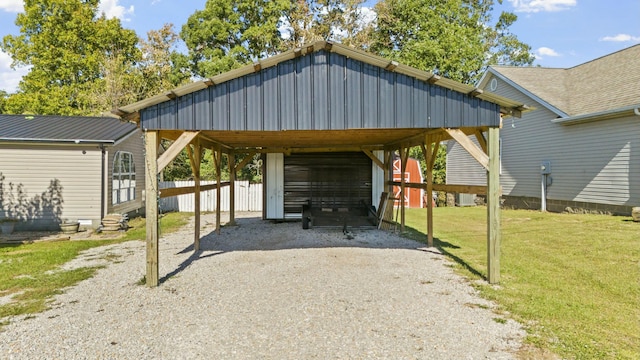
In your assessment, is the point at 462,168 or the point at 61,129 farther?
the point at 462,168

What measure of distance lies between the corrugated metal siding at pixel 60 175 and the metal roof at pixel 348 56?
724 centimetres

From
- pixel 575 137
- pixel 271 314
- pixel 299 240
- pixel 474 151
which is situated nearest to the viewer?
pixel 271 314

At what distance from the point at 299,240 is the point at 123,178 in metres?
7.85

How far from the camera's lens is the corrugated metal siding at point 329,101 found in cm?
634

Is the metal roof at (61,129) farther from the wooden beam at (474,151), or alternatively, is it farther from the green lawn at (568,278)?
the wooden beam at (474,151)

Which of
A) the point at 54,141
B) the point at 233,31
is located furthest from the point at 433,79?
the point at 233,31

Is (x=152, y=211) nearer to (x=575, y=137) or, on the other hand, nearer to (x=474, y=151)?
(x=474, y=151)

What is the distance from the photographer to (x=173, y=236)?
1117 cm

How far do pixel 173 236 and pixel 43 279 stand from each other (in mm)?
4790

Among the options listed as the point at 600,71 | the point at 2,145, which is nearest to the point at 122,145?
the point at 2,145

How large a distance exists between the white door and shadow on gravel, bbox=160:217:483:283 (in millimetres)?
1341

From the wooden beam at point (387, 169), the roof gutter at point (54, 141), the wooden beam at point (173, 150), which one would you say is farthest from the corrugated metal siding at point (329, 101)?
the roof gutter at point (54, 141)

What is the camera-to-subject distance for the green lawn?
392 cm

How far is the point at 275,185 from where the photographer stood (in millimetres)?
14242
